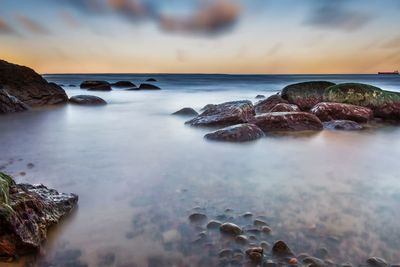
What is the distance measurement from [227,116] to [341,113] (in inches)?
120

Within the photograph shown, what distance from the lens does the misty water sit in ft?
7.36

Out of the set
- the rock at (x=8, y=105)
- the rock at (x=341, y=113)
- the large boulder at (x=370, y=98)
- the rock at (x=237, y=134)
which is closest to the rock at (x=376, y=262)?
the rock at (x=237, y=134)

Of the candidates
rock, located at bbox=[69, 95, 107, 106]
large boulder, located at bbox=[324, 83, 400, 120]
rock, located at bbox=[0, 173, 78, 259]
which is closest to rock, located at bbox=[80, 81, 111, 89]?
rock, located at bbox=[69, 95, 107, 106]

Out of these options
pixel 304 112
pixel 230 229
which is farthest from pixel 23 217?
pixel 304 112

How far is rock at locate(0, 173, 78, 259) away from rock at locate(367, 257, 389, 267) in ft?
6.96

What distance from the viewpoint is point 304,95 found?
1065 centimetres

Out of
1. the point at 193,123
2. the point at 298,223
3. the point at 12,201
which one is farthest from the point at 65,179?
the point at 193,123

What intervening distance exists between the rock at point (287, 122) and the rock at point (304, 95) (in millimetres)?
3263

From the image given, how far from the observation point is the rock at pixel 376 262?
2.05 meters

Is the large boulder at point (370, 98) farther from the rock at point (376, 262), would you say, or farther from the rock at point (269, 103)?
the rock at point (376, 262)

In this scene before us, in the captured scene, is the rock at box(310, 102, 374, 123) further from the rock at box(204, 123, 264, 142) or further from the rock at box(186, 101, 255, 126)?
the rock at box(204, 123, 264, 142)

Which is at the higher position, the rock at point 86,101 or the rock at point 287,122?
the rock at point 287,122

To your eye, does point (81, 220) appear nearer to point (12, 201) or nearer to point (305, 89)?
point (12, 201)

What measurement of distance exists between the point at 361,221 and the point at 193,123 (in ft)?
17.6
